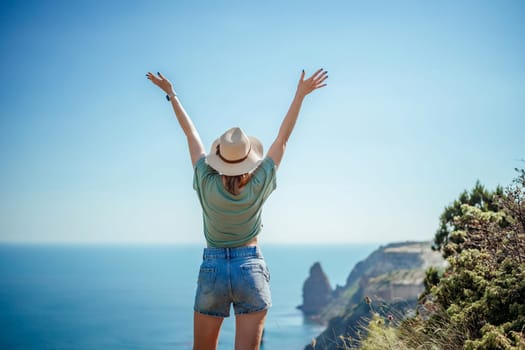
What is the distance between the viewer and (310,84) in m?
2.64

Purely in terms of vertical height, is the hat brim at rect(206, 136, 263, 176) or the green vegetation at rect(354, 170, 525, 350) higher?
the hat brim at rect(206, 136, 263, 176)

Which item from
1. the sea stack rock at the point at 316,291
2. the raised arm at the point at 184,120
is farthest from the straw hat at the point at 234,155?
the sea stack rock at the point at 316,291

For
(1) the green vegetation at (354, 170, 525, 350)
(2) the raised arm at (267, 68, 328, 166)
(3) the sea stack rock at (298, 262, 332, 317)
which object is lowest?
(3) the sea stack rock at (298, 262, 332, 317)

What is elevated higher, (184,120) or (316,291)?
(184,120)

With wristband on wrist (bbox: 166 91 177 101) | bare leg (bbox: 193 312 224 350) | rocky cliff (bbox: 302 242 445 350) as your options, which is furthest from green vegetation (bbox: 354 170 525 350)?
rocky cliff (bbox: 302 242 445 350)

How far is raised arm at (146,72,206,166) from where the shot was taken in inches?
99.7

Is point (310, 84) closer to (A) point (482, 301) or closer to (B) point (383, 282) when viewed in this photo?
(A) point (482, 301)

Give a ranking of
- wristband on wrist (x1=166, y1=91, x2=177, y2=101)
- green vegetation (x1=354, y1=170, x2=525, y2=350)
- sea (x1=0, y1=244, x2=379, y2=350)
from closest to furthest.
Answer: wristband on wrist (x1=166, y1=91, x2=177, y2=101)
green vegetation (x1=354, y1=170, x2=525, y2=350)
sea (x1=0, y1=244, x2=379, y2=350)

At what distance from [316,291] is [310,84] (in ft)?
418

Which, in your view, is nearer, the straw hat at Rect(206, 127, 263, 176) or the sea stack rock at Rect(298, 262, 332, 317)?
the straw hat at Rect(206, 127, 263, 176)

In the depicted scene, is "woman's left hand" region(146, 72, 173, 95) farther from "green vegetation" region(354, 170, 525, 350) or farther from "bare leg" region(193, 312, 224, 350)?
"green vegetation" region(354, 170, 525, 350)

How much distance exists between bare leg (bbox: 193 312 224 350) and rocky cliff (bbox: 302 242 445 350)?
3700 cm

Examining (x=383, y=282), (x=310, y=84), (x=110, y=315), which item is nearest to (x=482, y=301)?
(x=310, y=84)

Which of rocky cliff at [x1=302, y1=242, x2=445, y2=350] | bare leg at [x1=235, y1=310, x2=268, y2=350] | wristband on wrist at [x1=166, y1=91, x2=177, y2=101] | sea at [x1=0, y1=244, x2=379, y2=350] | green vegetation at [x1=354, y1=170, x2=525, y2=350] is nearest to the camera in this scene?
bare leg at [x1=235, y1=310, x2=268, y2=350]
